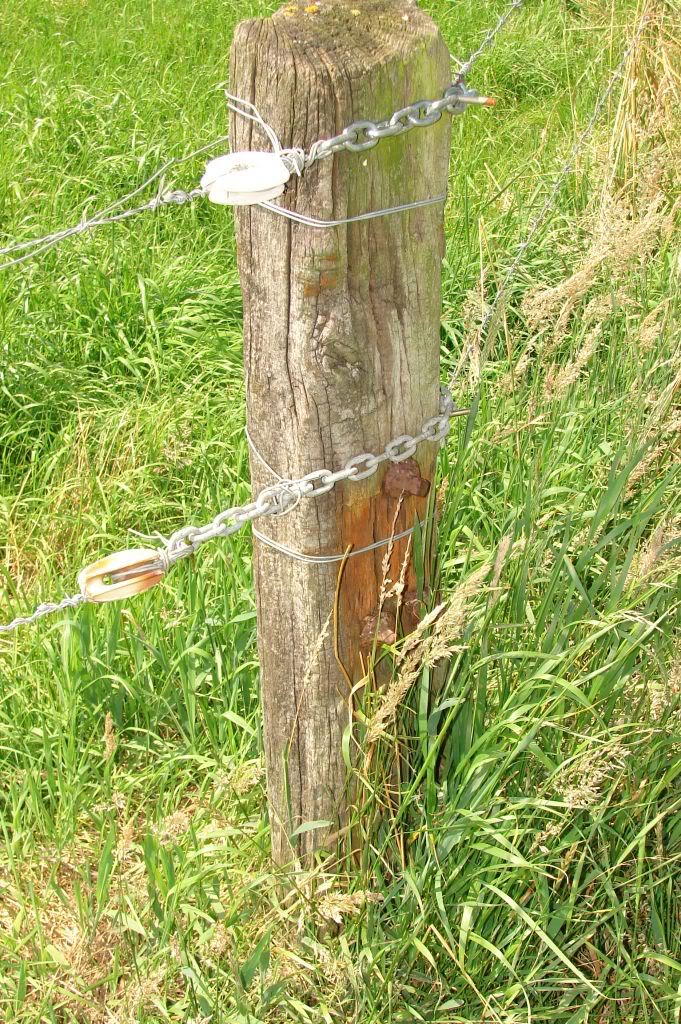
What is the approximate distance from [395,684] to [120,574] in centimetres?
47

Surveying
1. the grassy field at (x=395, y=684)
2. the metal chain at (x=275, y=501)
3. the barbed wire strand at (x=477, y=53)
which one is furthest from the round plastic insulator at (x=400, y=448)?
the barbed wire strand at (x=477, y=53)

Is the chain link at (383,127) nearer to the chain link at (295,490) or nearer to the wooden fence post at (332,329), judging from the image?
the wooden fence post at (332,329)

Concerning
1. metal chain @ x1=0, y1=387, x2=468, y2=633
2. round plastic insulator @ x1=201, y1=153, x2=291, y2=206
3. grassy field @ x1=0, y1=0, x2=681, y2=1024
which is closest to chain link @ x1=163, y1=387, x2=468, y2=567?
metal chain @ x1=0, y1=387, x2=468, y2=633

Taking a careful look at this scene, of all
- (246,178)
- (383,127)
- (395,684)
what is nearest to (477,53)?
(383,127)

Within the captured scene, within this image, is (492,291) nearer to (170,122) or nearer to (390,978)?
(170,122)

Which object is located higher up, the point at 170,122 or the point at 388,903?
the point at 170,122

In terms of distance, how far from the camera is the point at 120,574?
1.58 metres

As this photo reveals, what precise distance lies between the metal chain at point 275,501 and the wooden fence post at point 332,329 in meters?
0.02

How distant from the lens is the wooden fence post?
1476mm

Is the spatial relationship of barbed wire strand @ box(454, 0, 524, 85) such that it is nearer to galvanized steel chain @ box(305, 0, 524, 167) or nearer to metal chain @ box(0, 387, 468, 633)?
galvanized steel chain @ box(305, 0, 524, 167)

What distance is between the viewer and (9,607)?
2.83 metres

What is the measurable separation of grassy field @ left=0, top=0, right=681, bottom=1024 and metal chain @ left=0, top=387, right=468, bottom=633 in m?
0.24

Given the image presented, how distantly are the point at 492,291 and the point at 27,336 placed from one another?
66.3 inches

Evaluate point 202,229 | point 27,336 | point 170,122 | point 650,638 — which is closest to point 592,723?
point 650,638
